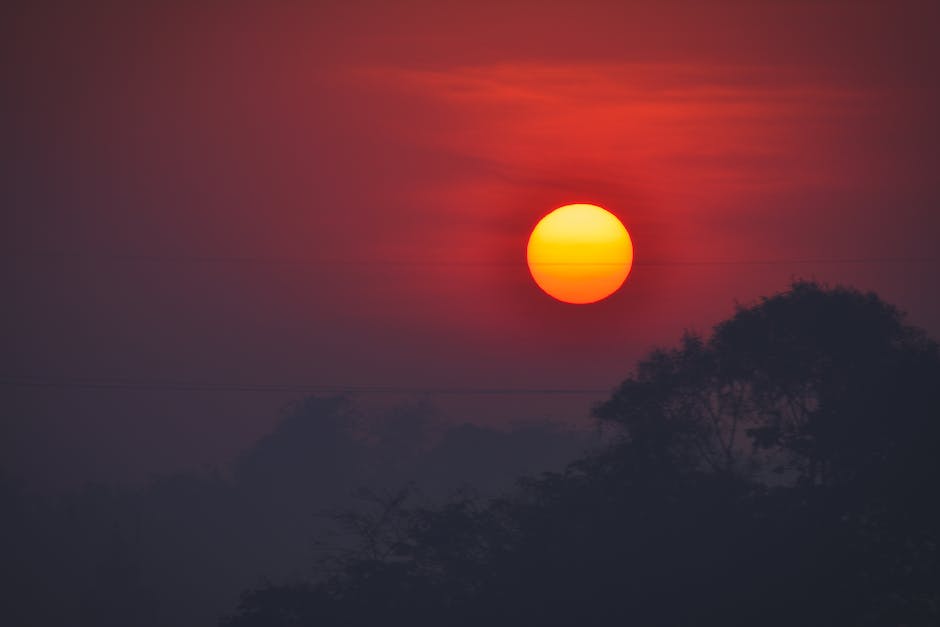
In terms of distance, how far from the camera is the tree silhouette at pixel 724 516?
79.9ft

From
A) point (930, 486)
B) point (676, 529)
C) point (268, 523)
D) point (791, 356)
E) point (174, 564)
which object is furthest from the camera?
point (268, 523)

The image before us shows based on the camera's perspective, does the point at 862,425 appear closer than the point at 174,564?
Yes

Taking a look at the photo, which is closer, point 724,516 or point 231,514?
point 724,516

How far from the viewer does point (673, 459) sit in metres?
28.1

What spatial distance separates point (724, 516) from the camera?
26.6 meters

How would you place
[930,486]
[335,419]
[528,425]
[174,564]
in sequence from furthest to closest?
[528,425], [335,419], [174,564], [930,486]

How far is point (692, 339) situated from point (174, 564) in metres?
62.4

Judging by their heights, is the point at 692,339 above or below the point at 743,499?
above

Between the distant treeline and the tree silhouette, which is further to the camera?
the distant treeline

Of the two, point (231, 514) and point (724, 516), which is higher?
point (231, 514)

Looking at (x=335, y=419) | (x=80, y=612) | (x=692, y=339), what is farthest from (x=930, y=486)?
(x=335, y=419)

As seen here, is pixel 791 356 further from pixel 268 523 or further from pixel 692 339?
pixel 268 523

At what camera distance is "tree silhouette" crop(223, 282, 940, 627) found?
24.4 meters

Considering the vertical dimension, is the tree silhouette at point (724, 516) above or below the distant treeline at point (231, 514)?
below
